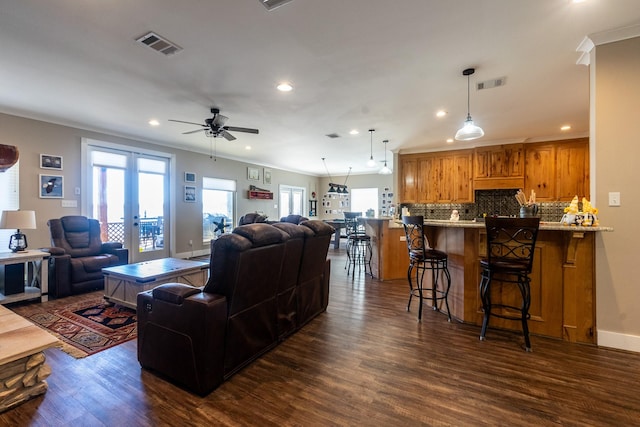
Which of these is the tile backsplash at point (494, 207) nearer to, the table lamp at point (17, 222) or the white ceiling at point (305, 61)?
the white ceiling at point (305, 61)

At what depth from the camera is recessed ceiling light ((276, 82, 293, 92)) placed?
3.38 m

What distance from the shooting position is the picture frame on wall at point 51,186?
14.9 feet

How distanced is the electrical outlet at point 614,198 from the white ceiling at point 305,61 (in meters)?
1.38

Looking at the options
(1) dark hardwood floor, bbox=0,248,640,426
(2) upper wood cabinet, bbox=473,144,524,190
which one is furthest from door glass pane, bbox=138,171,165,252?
(2) upper wood cabinet, bbox=473,144,524,190

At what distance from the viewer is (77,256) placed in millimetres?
4379

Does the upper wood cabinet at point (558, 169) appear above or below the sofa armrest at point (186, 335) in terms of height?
above

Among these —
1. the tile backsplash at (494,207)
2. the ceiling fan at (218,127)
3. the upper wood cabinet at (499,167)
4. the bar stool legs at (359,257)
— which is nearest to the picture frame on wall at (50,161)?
the ceiling fan at (218,127)

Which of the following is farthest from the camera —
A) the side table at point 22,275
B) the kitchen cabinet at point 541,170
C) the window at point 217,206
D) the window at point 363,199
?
the window at point 363,199

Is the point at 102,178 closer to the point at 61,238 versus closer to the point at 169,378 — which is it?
the point at 61,238

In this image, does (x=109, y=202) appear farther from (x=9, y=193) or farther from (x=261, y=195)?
(x=261, y=195)

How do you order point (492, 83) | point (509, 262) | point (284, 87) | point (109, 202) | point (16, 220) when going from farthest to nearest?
1. point (109, 202)
2. point (16, 220)
3. point (284, 87)
4. point (492, 83)
5. point (509, 262)

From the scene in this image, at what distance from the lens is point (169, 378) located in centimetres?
204

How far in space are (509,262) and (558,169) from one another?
459 centimetres

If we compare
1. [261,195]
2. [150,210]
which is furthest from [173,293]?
[261,195]
